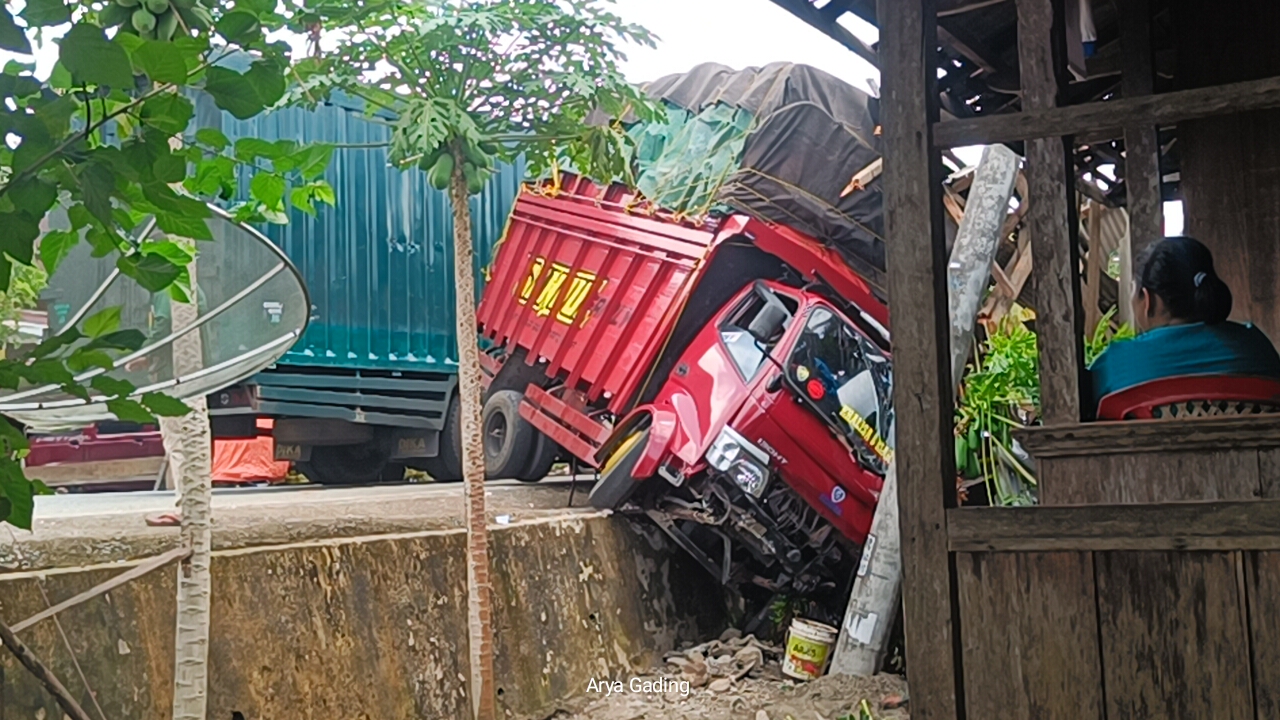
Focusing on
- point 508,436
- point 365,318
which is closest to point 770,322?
point 508,436

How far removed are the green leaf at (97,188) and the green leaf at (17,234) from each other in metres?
0.06

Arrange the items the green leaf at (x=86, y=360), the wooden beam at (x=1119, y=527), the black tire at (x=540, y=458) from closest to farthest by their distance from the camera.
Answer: the green leaf at (x=86, y=360) < the wooden beam at (x=1119, y=527) < the black tire at (x=540, y=458)

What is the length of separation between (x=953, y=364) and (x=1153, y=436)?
4.10 meters

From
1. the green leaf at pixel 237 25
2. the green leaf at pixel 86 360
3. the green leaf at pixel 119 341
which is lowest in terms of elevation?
the green leaf at pixel 86 360

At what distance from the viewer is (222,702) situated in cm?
511

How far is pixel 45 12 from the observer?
1215 mm

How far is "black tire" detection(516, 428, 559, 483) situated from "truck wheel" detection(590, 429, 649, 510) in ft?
6.00

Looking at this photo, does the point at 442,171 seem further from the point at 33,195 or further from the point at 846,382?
the point at 33,195

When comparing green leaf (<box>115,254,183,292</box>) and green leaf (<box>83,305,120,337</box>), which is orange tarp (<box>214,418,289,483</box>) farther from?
green leaf (<box>115,254,183,292</box>)

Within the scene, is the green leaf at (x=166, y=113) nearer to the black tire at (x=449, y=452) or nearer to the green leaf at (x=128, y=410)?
the green leaf at (x=128, y=410)

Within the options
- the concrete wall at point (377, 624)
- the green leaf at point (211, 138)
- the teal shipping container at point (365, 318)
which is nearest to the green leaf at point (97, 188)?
the green leaf at point (211, 138)

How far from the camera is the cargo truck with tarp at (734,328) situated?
24.7 ft

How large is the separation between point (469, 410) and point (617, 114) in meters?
1.68

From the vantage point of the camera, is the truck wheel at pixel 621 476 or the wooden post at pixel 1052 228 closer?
the wooden post at pixel 1052 228
